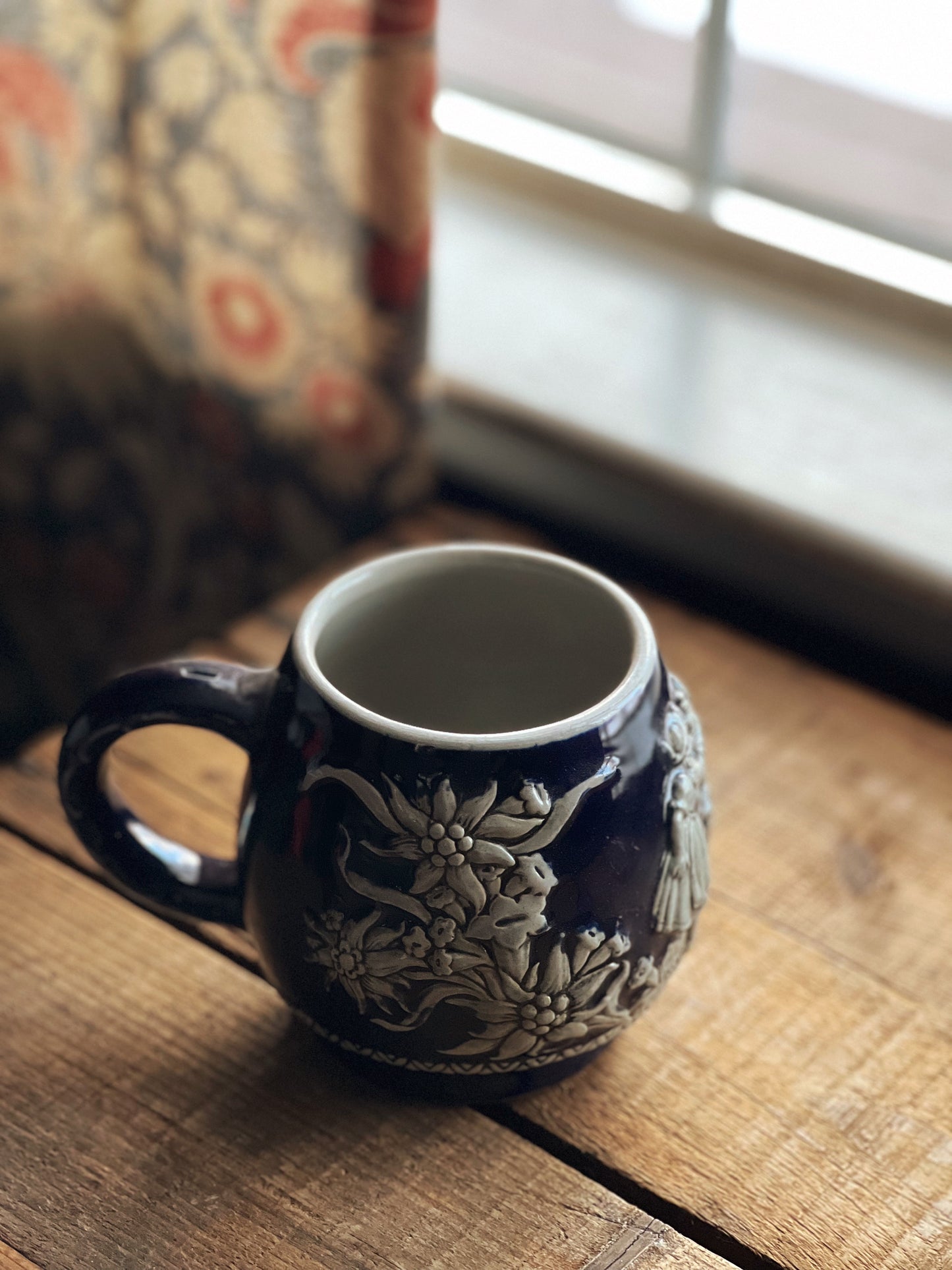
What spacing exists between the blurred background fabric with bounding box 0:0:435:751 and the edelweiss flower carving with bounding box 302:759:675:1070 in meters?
0.41

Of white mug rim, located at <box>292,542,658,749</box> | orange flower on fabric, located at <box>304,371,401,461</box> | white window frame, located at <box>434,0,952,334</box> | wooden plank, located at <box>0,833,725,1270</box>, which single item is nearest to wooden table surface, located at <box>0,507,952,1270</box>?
wooden plank, located at <box>0,833,725,1270</box>

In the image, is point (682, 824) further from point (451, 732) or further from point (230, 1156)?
point (230, 1156)

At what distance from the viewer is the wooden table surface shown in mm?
438

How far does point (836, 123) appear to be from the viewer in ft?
3.04

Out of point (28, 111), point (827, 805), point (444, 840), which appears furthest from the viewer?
point (28, 111)

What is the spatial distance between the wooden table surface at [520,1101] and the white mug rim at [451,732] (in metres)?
0.14

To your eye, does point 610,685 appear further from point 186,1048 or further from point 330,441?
point 330,441

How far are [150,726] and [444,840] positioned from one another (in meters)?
0.12

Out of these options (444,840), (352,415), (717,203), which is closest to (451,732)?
(444,840)

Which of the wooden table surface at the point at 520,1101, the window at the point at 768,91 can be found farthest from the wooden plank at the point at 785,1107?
the window at the point at 768,91

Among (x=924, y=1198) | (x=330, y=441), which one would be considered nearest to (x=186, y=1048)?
(x=924, y=1198)

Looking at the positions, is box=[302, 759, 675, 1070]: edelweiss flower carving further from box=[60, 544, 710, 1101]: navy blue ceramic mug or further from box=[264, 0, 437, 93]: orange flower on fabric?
box=[264, 0, 437, 93]: orange flower on fabric

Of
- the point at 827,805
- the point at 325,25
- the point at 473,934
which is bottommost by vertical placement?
the point at 827,805

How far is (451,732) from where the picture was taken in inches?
17.8
